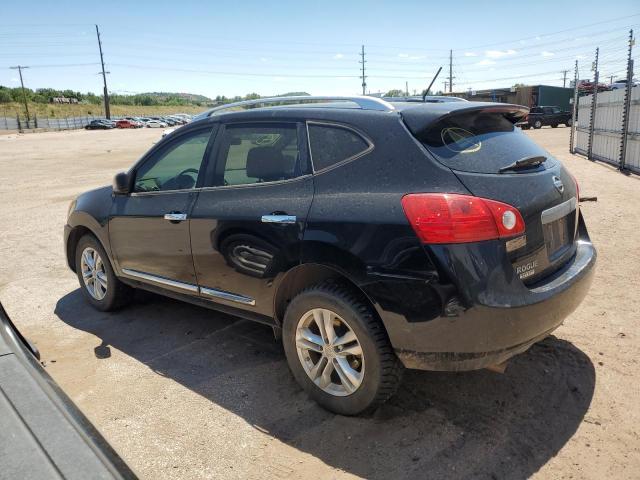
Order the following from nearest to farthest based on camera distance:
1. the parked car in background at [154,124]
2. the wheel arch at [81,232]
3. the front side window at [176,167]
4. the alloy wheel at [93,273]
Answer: the front side window at [176,167], the wheel arch at [81,232], the alloy wheel at [93,273], the parked car in background at [154,124]

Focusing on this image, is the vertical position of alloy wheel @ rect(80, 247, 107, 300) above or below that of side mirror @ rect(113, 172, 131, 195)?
below

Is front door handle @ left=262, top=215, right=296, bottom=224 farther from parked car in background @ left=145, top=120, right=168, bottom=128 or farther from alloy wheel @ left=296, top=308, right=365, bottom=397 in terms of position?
parked car in background @ left=145, top=120, right=168, bottom=128

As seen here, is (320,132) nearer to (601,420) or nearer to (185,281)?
(185,281)

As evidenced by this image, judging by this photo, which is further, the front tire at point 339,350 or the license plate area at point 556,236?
the license plate area at point 556,236

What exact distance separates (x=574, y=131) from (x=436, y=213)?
18841 millimetres

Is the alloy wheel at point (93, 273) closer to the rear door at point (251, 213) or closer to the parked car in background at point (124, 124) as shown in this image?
the rear door at point (251, 213)

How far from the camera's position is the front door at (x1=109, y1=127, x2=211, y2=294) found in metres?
3.92

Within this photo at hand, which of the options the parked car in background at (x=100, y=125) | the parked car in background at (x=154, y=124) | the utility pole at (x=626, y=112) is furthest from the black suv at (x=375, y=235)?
the parked car in background at (x=154, y=124)

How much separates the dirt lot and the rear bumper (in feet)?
1.54

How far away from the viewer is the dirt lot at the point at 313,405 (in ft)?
8.95

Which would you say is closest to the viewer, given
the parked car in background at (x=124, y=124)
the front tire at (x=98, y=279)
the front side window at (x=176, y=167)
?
the front side window at (x=176, y=167)

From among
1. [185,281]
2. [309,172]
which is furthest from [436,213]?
[185,281]

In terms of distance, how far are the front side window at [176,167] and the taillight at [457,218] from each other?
1.87m

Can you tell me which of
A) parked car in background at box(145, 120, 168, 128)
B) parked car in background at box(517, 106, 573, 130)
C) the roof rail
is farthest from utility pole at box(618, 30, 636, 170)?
parked car in background at box(145, 120, 168, 128)
